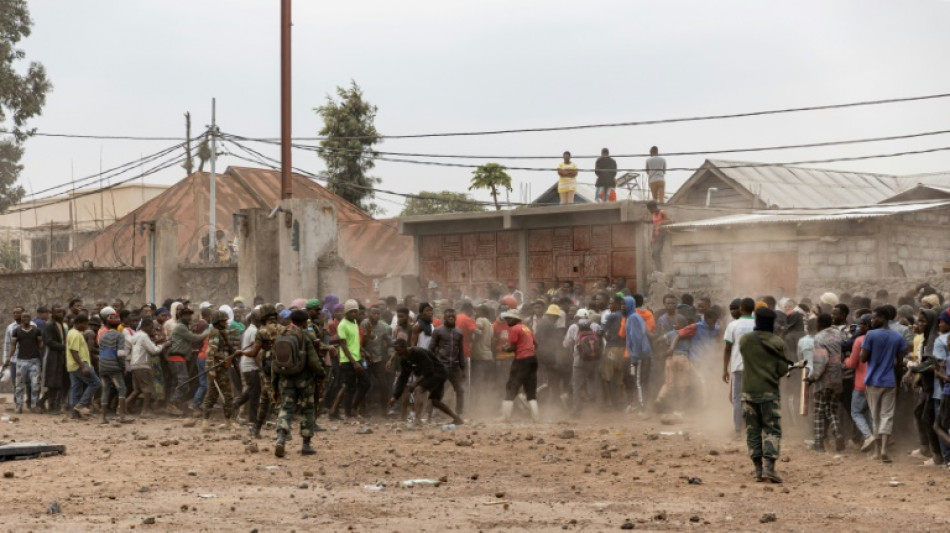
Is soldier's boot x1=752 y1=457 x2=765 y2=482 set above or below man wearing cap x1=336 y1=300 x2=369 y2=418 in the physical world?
below

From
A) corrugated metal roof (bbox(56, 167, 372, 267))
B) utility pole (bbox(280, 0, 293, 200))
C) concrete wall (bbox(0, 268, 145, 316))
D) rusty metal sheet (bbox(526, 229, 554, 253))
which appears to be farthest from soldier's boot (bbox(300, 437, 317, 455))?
corrugated metal roof (bbox(56, 167, 372, 267))

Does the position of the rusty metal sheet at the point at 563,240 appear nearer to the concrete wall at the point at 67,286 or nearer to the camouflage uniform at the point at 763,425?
the concrete wall at the point at 67,286

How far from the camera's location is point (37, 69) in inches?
1617

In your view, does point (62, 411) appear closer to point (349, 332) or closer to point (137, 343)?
point (137, 343)

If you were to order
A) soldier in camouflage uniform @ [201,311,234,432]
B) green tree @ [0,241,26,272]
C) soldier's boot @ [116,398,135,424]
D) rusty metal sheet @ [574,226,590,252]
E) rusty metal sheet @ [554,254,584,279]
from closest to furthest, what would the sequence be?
soldier in camouflage uniform @ [201,311,234,432] → soldier's boot @ [116,398,135,424] → rusty metal sheet @ [574,226,590,252] → rusty metal sheet @ [554,254,584,279] → green tree @ [0,241,26,272]

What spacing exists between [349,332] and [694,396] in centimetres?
493

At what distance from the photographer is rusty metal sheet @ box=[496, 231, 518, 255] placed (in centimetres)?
2845

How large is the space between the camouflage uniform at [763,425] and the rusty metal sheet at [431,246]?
17.8m

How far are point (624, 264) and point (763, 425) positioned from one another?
14245mm

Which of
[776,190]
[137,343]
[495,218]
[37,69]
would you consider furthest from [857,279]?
[37,69]

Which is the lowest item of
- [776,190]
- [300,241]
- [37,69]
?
[300,241]

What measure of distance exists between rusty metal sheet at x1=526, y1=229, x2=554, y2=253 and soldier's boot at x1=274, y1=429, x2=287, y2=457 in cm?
1466

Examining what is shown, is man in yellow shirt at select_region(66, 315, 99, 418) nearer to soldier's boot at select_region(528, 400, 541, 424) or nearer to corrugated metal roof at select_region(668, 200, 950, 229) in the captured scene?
soldier's boot at select_region(528, 400, 541, 424)

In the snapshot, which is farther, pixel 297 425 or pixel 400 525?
pixel 297 425
